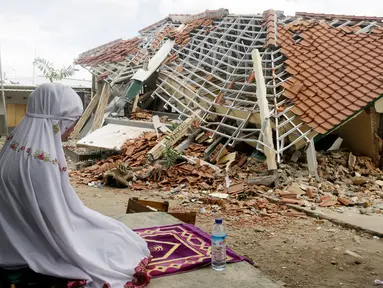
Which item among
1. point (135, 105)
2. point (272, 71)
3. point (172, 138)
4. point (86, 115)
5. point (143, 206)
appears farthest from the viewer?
point (86, 115)

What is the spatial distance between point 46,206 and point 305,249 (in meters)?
3.52

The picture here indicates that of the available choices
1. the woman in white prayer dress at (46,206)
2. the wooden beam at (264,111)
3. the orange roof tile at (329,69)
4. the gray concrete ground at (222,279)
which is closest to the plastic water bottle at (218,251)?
the gray concrete ground at (222,279)

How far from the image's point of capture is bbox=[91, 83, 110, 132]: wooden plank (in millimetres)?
12571

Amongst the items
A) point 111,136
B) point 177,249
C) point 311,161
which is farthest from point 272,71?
point 177,249

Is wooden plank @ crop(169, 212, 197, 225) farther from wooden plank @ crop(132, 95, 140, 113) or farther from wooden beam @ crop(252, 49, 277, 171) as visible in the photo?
wooden plank @ crop(132, 95, 140, 113)

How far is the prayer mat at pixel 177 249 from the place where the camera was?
3296 mm

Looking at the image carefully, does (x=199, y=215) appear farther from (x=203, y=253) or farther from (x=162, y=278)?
(x=162, y=278)

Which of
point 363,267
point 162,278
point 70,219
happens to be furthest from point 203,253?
point 363,267

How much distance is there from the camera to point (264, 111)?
9.01 meters

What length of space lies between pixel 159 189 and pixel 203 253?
5.04 metres

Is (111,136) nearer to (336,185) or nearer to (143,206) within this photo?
(336,185)

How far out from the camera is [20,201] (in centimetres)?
271

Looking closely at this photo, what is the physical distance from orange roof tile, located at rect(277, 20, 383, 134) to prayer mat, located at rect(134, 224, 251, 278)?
212 inches

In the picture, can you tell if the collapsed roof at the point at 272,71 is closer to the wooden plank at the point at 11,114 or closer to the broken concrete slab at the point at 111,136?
the broken concrete slab at the point at 111,136
